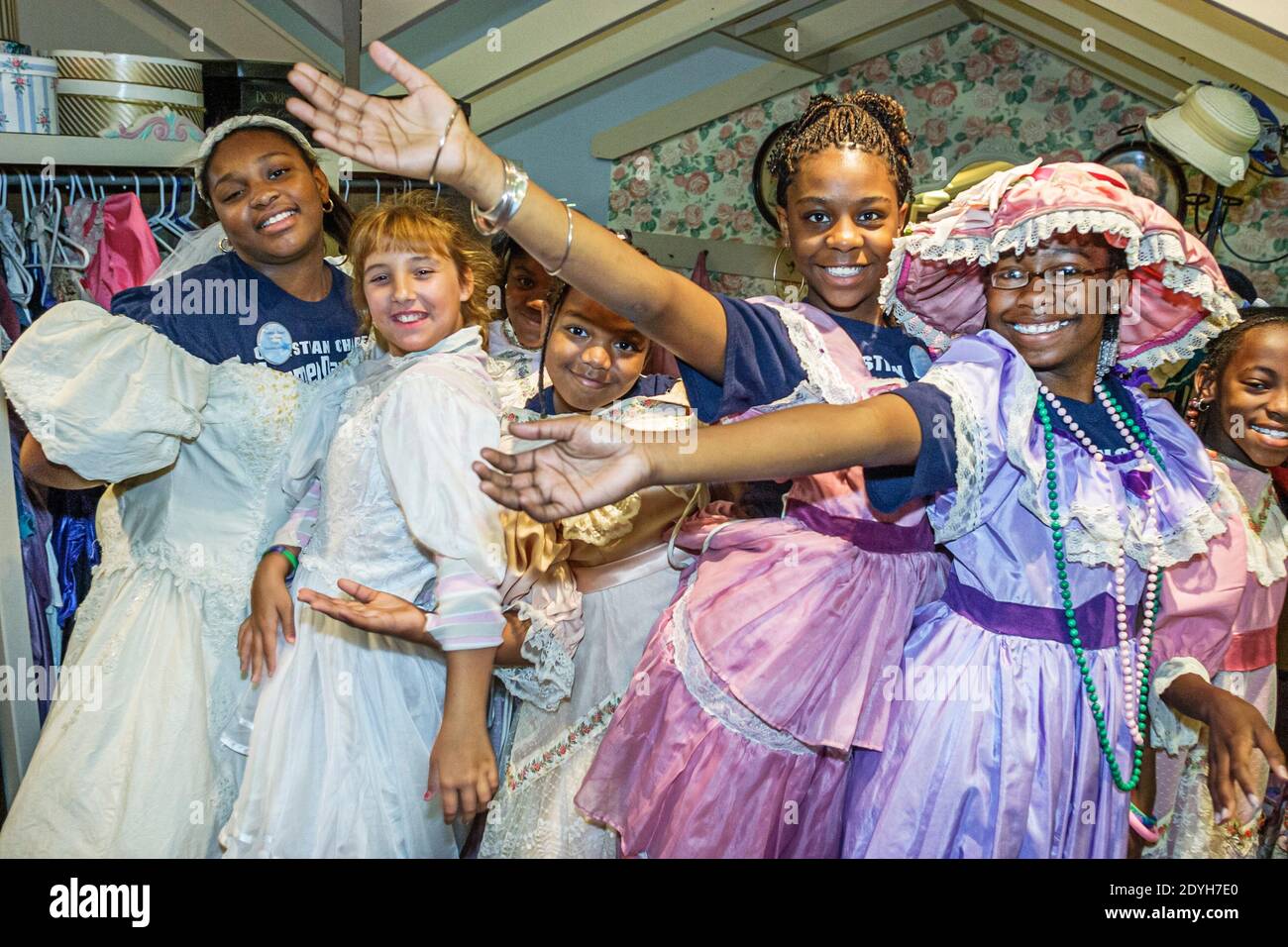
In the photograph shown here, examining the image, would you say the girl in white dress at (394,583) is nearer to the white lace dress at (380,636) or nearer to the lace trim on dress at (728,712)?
the white lace dress at (380,636)

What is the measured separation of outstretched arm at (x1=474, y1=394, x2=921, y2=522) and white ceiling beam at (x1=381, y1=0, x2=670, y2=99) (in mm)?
1616

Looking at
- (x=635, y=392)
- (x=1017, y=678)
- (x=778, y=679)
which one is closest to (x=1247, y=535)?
(x=1017, y=678)

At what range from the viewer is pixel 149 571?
1.79m

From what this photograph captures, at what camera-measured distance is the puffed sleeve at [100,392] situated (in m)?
1.62

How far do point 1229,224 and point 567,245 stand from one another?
344cm

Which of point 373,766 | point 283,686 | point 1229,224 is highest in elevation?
point 1229,224

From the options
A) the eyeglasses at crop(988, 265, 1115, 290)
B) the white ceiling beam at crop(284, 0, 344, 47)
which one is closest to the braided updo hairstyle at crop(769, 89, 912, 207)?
the eyeglasses at crop(988, 265, 1115, 290)

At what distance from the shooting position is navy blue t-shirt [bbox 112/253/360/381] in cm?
176

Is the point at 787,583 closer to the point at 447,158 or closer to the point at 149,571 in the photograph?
the point at 447,158

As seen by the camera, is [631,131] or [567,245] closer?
[567,245]
